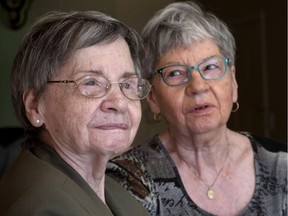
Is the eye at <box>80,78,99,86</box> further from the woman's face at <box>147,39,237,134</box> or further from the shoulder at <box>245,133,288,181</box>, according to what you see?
the shoulder at <box>245,133,288,181</box>

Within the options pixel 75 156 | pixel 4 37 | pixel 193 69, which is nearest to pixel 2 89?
pixel 4 37

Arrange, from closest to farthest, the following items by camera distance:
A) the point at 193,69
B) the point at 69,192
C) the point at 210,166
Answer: the point at 69,192, the point at 193,69, the point at 210,166

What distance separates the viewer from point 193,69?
5.65 ft

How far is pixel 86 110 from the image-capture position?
1220 millimetres

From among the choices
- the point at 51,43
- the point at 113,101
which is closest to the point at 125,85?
the point at 113,101

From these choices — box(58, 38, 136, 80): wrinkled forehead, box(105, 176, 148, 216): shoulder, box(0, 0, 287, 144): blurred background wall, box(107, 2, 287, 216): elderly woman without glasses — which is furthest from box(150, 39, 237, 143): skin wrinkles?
box(0, 0, 287, 144): blurred background wall

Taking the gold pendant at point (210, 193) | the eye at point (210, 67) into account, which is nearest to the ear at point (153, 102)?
the eye at point (210, 67)

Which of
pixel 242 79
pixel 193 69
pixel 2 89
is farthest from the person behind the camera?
pixel 242 79

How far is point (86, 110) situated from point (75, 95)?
45 mm

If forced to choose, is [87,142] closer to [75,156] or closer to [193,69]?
[75,156]

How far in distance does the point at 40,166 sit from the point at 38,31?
1.18ft

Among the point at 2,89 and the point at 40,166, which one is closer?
the point at 40,166

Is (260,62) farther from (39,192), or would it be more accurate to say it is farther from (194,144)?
(39,192)

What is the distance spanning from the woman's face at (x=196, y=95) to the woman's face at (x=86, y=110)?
1.64ft
